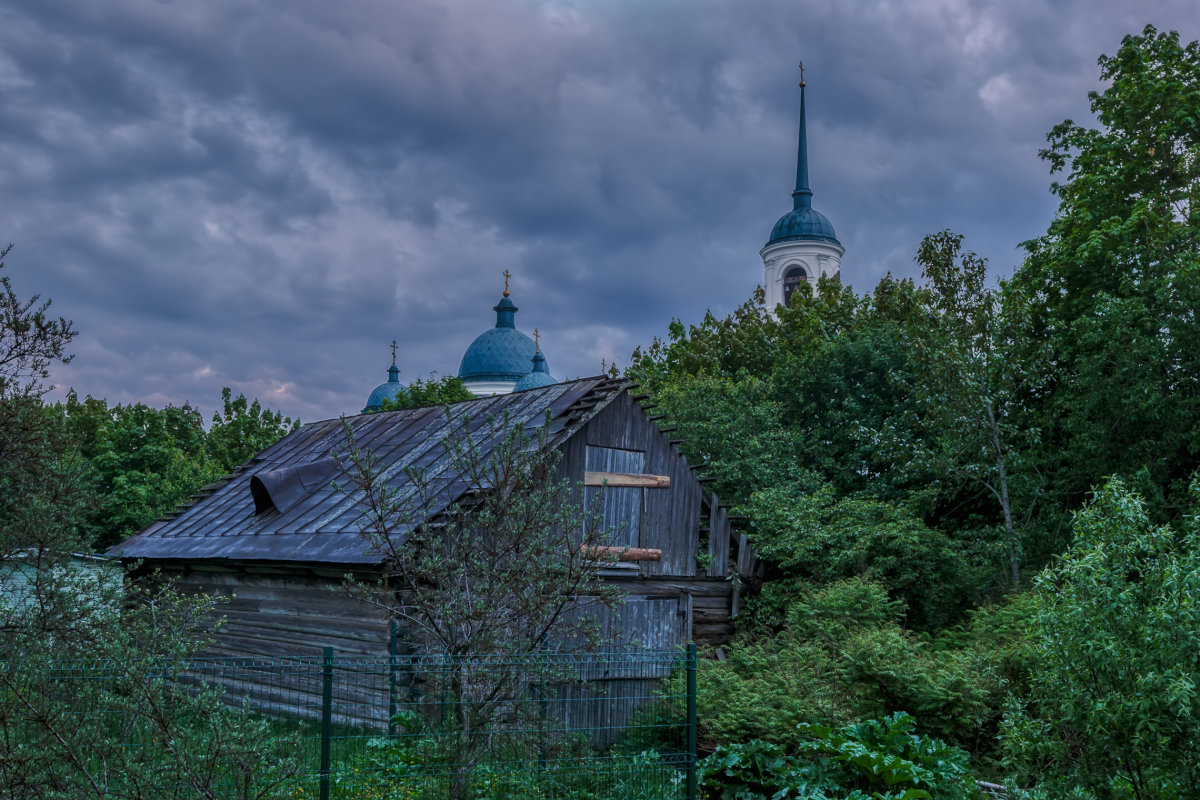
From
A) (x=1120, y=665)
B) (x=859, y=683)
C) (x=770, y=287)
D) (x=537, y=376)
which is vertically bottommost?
(x=859, y=683)

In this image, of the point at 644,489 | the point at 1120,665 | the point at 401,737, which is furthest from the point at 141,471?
the point at 1120,665

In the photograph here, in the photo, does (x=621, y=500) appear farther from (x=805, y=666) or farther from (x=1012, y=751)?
(x=1012, y=751)

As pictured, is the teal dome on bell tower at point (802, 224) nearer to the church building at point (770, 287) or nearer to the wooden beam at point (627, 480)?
the church building at point (770, 287)

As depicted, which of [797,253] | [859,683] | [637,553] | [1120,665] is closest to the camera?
[1120,665]

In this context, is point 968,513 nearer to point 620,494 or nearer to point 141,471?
point 620,494

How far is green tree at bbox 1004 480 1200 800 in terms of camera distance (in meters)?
6.68

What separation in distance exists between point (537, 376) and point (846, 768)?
40558mm

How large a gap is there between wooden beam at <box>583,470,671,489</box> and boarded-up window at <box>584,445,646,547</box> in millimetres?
65

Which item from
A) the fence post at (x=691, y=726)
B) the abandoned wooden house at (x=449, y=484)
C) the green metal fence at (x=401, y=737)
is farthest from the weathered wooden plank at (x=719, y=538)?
the fence post at (x=691, y=726)

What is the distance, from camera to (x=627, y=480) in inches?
611

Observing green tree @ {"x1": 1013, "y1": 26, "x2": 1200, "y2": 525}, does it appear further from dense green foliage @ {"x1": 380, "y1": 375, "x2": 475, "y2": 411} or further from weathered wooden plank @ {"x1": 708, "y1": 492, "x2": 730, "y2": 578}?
dense green foliage @ {"x1": 380, "y1": 375, "x2": 475, "y2": 411}

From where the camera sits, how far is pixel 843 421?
24.9m

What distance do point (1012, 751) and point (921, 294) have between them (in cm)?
1447

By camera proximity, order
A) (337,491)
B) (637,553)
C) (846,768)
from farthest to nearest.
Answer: (337,491) → (637,553) → (846,768)
